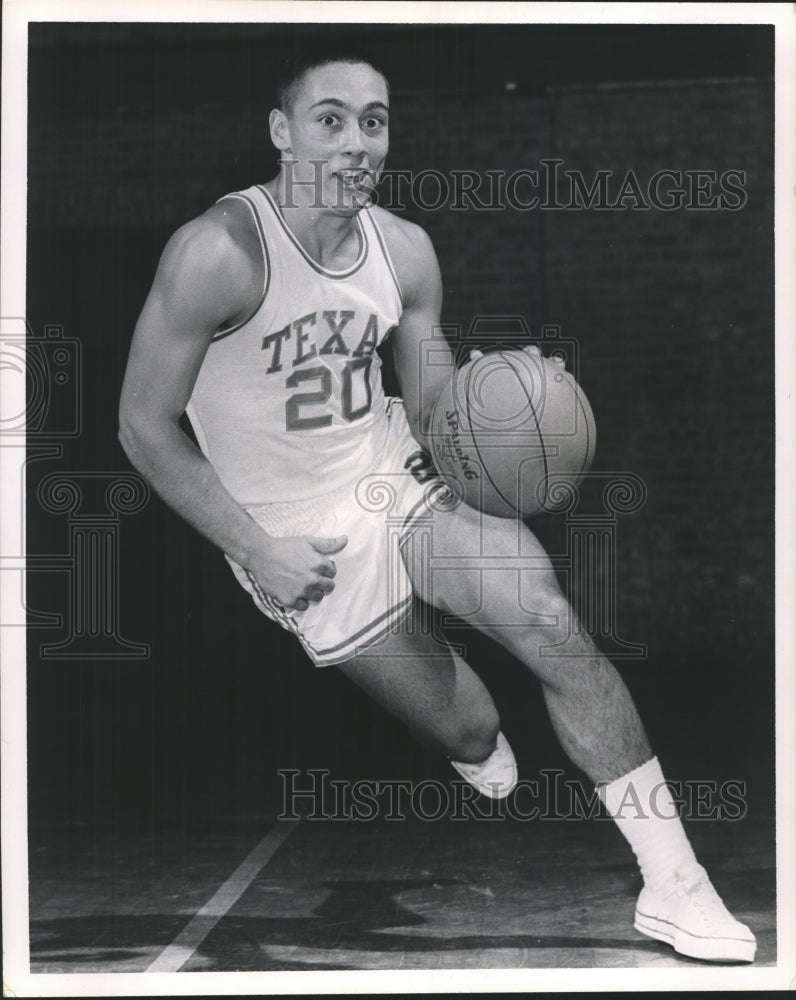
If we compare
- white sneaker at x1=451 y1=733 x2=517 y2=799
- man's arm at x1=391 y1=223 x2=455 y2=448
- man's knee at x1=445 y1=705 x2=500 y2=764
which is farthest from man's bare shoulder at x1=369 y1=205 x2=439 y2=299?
white sneaker at x1=451 y1=733 x2=517 y2=799

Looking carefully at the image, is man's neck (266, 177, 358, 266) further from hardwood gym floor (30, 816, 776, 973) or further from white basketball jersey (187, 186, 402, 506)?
hardwood gym floor (30, 816, 776, 973)

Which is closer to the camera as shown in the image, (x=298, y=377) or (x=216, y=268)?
(x=216, y=268)

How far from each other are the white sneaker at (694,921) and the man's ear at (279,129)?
2451 millimetres

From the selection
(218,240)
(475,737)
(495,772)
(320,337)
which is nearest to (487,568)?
(475,737)

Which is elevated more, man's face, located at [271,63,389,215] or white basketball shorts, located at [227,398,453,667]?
man's face, located at [271,63,389,215]

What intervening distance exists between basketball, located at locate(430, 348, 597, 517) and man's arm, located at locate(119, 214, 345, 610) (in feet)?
1.70

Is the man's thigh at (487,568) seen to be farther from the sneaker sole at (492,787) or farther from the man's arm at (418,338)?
the sneaker sole at (492,787)

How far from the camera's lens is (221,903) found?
4.31 m

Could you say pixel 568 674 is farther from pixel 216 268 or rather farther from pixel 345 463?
pixel 216 268

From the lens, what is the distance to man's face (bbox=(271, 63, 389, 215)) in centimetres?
432

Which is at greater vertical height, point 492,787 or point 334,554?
point 334,554

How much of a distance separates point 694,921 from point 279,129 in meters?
2.64

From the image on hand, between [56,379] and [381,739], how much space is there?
146 centimetres

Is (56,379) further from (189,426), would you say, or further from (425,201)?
(425,201)
